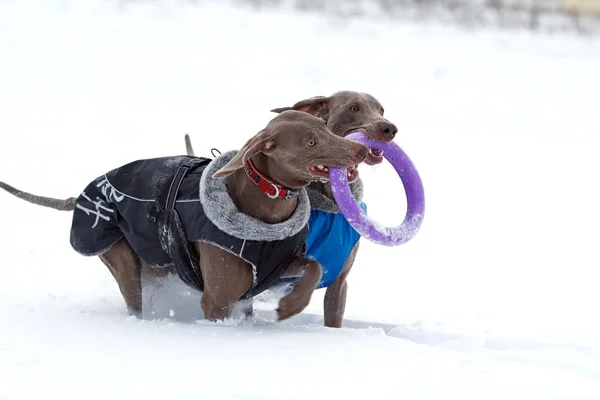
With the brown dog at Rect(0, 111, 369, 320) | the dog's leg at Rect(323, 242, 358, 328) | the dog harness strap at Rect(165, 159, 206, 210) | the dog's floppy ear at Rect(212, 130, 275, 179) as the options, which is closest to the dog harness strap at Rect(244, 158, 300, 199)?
the brown dog at Rect(0, 111, 369, 320)

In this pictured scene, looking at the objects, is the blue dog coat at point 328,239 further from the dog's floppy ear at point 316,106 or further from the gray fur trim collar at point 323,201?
the dog's floppy ear at point 316,106

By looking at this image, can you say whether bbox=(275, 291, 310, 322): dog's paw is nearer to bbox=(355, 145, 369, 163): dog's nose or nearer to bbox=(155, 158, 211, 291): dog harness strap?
bbox=(155, 158, 211, 291): dog harness strap

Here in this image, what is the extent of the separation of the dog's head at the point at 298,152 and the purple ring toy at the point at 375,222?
0.10m

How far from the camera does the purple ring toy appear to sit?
4305 mm

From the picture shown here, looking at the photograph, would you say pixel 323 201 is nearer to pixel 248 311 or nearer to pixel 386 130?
pixel 386 130

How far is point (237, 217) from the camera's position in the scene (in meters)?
4.30

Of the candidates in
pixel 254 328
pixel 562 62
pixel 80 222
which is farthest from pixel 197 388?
pixel 562 62

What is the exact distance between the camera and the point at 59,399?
2.97 meters

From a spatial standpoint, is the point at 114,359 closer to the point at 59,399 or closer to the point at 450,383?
the point at 59,399

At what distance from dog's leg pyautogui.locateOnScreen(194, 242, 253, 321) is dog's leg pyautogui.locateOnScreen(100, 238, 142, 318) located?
71 centimetres

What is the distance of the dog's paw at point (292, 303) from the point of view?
14.8ft

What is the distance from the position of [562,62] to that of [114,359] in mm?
13340

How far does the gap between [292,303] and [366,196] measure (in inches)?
175

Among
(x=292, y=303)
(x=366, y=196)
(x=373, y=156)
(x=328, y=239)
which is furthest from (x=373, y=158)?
(x=366, y=196)
